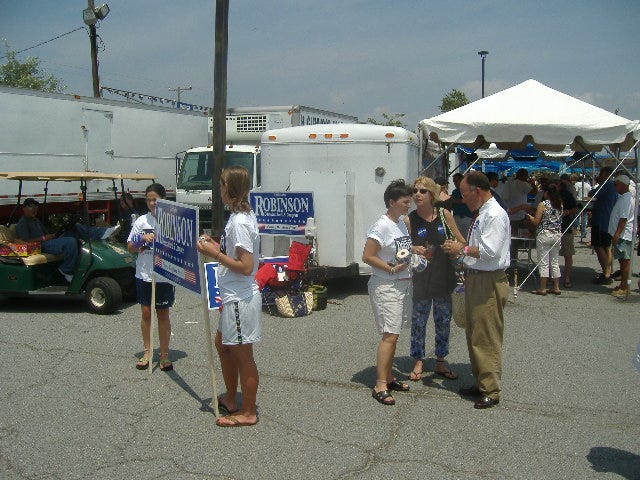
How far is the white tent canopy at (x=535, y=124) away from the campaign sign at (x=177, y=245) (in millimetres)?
5607

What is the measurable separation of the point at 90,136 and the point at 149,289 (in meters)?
10.5

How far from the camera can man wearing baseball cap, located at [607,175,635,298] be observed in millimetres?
10242

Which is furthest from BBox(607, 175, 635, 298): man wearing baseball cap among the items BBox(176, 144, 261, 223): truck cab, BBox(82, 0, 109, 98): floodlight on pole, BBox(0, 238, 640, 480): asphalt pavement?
BBox(82, 0, 109, 98): floodlight on pole

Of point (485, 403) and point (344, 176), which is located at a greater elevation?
point (344, 176)

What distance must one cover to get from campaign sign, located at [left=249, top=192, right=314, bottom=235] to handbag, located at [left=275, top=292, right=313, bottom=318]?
128cm

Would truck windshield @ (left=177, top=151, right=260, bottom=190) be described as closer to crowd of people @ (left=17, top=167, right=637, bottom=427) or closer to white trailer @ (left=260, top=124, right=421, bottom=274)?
white trailer @ (left=260, top=124, right=421, bottom=274)

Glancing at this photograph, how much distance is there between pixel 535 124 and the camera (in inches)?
386

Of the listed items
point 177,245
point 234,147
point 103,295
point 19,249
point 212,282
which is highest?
point 234,147

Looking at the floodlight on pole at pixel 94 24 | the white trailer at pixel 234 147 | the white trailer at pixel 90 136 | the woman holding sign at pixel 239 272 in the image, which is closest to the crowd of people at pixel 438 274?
the woman holding sign at pixel 239 272

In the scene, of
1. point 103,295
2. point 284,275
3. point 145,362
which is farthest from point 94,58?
point 145,362

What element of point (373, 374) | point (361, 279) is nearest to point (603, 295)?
point (361, 279)

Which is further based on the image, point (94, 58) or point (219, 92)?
point (94, 58)

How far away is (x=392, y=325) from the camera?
5203mm

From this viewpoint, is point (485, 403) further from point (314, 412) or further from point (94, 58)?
point (94, 58)
